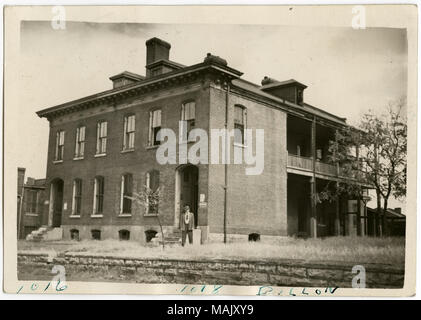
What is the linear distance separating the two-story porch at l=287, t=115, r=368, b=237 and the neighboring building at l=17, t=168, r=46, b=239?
22.3 ft

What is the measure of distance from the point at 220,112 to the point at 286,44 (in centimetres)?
280

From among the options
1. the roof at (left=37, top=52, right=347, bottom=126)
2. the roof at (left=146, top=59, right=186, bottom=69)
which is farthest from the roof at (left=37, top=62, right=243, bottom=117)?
the roof at (left=146, top=59, right=186, bottom=69)

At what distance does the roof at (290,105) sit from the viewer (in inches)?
528

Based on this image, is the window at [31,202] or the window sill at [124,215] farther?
the window sill at [124,215]

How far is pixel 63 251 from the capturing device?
42.0ft

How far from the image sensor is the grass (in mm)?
11500

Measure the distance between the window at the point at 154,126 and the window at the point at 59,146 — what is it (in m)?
2.62

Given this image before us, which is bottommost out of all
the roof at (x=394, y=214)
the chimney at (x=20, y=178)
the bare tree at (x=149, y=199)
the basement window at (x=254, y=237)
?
the basement window at (x=254, y=237)

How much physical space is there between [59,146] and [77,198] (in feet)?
6.82

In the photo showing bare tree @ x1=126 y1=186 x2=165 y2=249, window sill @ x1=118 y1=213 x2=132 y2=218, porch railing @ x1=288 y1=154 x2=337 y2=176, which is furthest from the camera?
window sill @ x1=118 y1=213 x2=132 y2=218

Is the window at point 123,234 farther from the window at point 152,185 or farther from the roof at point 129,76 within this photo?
the roof at point 129,76

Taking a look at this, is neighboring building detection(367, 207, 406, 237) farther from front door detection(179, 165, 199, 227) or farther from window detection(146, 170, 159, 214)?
window detection(146, 170, 159, 214)

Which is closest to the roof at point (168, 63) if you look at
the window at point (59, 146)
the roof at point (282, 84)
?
the roof at point (282, 84)

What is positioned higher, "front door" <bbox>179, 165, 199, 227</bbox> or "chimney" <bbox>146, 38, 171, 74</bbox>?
"chimney" <bbox>146, 38, 171, 74</bbox>
